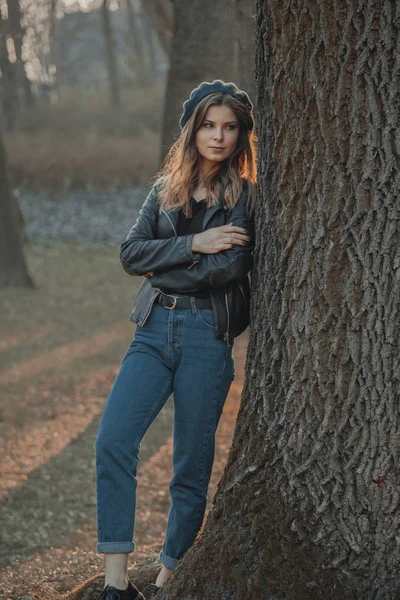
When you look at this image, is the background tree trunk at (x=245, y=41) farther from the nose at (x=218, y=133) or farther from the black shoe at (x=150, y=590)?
the black shoe at (x=150, y=590)

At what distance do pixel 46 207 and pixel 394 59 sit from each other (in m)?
18.3

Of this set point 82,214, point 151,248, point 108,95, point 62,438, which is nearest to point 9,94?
point 108,95

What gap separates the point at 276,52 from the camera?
2762 millimetres

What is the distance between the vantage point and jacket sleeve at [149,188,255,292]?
9.91ft

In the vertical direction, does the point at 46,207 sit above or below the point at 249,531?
below

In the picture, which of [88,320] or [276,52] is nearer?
[276,52]

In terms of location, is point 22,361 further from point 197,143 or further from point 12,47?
point 12,47

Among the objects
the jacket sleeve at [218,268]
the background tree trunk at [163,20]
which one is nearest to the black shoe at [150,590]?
the jacket sleeve at [218,268]

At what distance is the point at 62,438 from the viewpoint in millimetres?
6754

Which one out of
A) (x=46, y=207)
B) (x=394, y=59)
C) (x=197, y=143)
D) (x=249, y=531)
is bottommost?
(x=46, y=207)

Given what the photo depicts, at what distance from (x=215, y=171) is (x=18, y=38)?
70.9ft

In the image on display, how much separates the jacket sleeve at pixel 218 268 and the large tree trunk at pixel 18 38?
1873 centimetres

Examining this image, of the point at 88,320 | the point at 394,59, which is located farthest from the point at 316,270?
the point at 88,320

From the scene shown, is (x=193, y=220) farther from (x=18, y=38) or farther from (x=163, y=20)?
(x=18, y=38)
